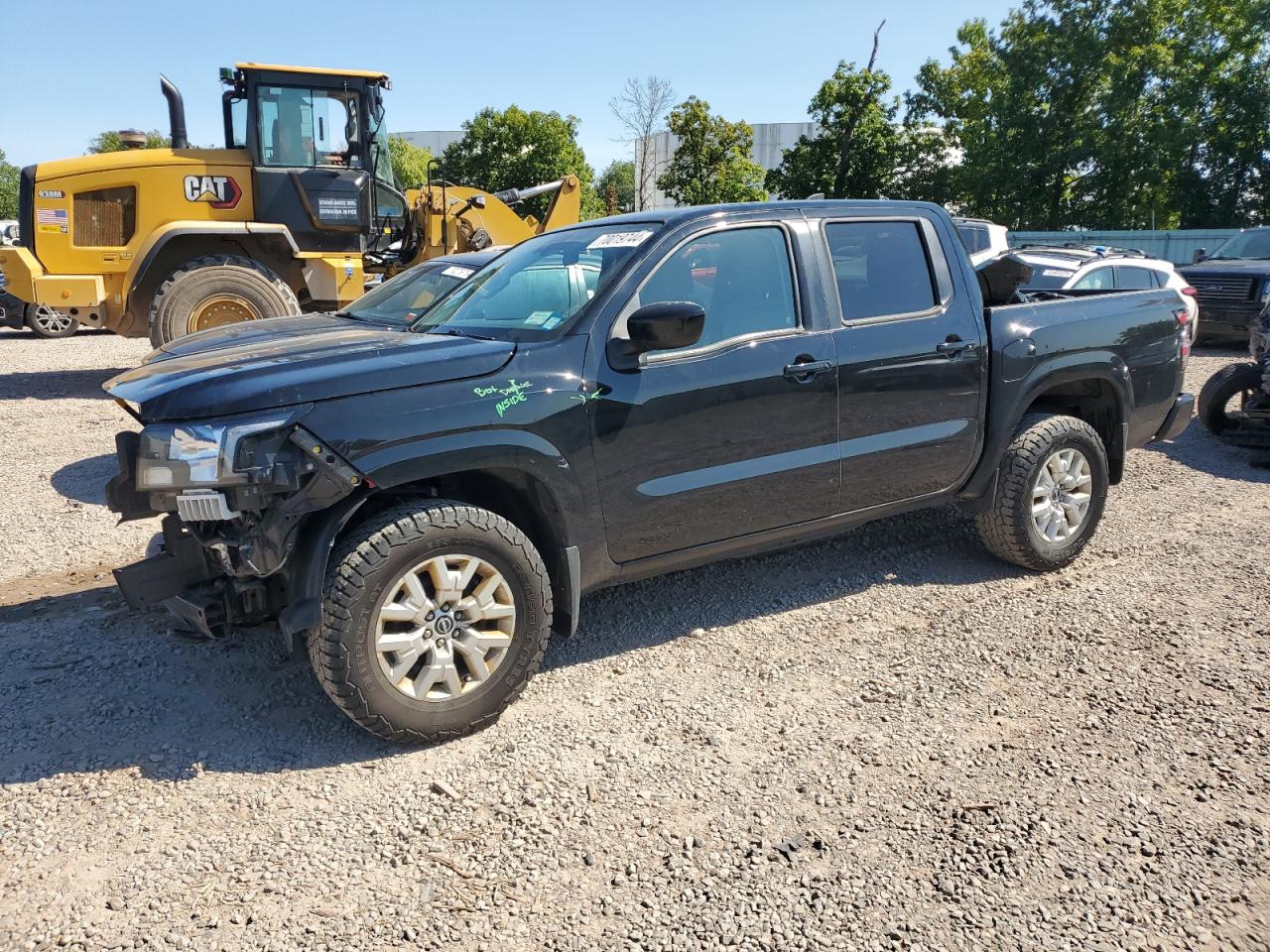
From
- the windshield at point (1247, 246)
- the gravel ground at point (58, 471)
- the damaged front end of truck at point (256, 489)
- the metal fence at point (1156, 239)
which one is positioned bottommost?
the gravel ground at point (58, 471)

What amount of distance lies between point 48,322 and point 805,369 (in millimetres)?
16409

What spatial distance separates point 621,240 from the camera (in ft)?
13.7

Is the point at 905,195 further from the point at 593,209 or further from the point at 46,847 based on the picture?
the point at 46,847

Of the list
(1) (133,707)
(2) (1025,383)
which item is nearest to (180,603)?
(1) (133,707)

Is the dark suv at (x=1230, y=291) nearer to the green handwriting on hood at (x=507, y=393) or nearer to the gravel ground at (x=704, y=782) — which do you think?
the gravel ground at (x=704, y=782)

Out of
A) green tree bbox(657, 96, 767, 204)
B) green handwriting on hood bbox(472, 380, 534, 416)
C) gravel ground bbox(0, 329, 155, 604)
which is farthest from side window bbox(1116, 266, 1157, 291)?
green tree bbox(657, 96, 767, 204)

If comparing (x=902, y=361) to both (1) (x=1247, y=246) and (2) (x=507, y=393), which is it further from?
(1) (x=1247, y=246)

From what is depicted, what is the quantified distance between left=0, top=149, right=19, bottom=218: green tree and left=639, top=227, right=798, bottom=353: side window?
70723mm

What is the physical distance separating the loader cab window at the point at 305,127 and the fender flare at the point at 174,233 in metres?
0.85

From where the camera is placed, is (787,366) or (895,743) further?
(787,366)

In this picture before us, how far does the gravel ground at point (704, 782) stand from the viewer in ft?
8.62

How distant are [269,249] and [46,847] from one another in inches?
359

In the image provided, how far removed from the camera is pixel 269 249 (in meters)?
10.9

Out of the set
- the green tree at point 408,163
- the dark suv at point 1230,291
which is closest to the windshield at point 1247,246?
the dark suv at point 1230,291
